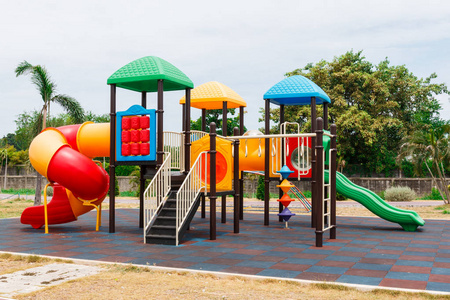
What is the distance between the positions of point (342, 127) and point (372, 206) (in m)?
17.7

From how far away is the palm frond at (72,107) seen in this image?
815 inches

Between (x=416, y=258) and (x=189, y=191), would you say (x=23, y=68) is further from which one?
(x=416, y=258)

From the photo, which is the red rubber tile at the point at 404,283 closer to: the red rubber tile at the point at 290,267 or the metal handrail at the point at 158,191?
the red rubber tile at the point at 290,267

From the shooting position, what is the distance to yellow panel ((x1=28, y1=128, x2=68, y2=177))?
38.0ft

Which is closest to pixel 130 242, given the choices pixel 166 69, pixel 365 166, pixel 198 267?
pixel 198 267

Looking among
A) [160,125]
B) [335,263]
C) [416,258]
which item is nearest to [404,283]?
[335,263]

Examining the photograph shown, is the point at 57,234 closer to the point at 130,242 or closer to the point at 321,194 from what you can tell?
the point at 130,242

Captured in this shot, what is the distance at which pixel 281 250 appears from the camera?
909 cm

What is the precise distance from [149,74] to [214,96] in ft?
11.1

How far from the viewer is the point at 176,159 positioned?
40.4 ft

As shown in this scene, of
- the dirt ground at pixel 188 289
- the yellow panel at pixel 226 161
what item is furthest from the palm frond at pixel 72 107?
the dirt ground at pixel 188 289

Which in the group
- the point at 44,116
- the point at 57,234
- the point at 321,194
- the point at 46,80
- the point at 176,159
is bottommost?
the point at 57,234

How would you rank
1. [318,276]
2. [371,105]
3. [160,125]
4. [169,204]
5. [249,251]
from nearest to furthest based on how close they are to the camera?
[318,276] < [249,251] < [169,204] < [160,125] < [371,105]

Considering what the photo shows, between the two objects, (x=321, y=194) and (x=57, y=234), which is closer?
(x=321, y=194)
